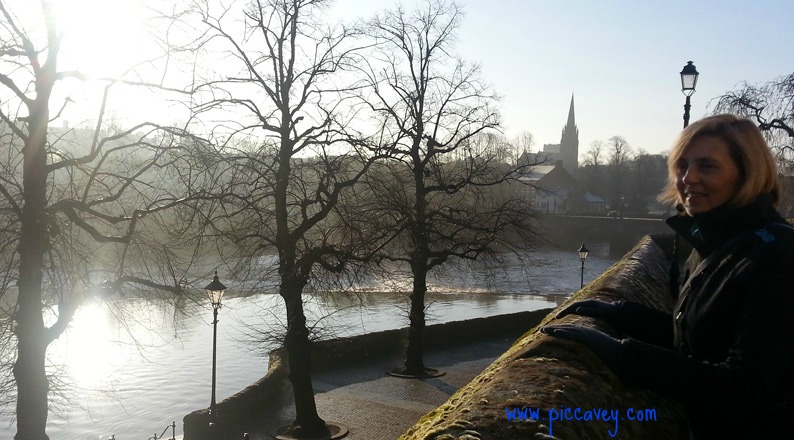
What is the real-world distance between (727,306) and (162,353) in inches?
1109

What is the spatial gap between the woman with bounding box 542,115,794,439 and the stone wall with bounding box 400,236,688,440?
0.08 m

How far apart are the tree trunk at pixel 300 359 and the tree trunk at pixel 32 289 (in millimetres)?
Result: 5780

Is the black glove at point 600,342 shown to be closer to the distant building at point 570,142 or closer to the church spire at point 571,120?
the distant building at point 570,142

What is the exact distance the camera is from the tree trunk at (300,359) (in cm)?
1434

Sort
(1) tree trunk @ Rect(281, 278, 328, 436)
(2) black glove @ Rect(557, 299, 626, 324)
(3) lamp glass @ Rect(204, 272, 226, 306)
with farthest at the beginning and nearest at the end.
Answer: (3) lamp glass @ Rect(204, 272, 226, 306) → (1) tree trunk @ Rect(281, 278, 328, 436) → (2) black glove @ Rect(557, 299, 626, 324)

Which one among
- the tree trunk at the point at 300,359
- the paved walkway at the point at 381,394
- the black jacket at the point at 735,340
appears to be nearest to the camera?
the black jacket at the point at 735,340

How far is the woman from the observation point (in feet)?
6.25

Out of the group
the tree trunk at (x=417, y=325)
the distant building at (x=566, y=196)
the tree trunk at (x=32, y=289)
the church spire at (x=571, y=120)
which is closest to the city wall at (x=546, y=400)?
the tree trunk at (x=32, y=289)

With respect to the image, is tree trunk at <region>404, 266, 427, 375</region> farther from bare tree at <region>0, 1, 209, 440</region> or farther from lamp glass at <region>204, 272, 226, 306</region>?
bare tree at <region>0, 1, 209, 440</region>

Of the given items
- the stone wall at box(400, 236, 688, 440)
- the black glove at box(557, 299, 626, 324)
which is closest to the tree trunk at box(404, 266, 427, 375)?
the black glove at box(557, 299, 626, 324)

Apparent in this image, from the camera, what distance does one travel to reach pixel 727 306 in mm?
2033

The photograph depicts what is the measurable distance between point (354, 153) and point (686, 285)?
12.6m

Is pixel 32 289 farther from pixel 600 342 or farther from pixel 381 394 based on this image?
pixel 381 394

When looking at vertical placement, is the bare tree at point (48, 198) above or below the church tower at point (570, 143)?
below
